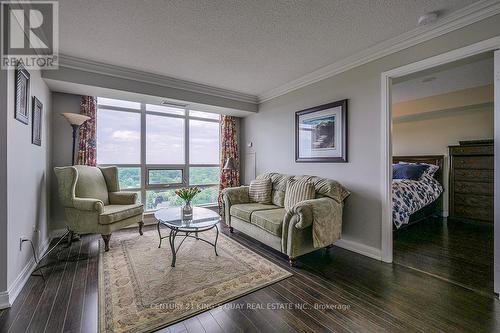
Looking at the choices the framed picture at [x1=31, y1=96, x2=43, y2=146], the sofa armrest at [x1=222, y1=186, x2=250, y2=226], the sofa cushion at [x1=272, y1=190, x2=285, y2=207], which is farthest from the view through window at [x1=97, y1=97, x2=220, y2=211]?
the sofa cushion at [x1=272, y1=190, x2=285, y2=207]

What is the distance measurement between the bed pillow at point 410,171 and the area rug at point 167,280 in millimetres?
3565

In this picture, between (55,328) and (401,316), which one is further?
(401,316)

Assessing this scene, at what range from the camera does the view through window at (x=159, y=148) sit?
165 inches

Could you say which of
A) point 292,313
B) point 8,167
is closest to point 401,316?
point 292,313

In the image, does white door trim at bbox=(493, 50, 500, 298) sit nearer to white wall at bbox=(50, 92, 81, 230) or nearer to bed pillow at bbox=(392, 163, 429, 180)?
bed pillow at bbox=(392, 163, 429, 180)

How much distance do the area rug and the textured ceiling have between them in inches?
100

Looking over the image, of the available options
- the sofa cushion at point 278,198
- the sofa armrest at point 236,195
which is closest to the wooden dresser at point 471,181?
the sofa cushion at point 278,198

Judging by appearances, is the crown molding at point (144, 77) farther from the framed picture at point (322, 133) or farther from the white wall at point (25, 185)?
the framed picture at point (322, 133)

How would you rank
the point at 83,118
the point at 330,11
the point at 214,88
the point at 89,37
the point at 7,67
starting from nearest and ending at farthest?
the point at 7,67 < the point at 330,11 < the point at 89,37 < the point at 83,118 < the point at 214,88

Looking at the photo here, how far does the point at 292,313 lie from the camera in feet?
5.93

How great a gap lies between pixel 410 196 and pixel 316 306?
2767 millimetres

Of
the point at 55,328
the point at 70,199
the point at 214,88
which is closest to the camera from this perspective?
the point at 55,328

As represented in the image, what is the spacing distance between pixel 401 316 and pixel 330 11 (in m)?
2.63

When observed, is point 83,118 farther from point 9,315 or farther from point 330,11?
point 330,11
